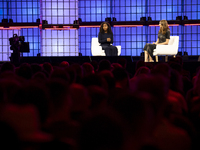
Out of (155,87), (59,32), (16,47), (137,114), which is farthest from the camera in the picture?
(59,32)

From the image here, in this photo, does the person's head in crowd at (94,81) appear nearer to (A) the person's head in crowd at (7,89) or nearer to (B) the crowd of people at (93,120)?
(B) the crowd of people at (93,120)

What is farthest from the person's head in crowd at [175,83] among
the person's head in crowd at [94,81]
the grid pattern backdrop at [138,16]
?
the grid pattern backdrop at [138,16]

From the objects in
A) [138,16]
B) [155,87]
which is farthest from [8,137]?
[138,16]

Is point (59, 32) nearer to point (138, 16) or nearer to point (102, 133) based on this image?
point (138, 16)

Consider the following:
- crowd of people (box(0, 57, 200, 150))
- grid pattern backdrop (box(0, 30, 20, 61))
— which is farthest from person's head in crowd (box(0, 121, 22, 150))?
grid pattern backdrop (box(0, 30, 20, 61))

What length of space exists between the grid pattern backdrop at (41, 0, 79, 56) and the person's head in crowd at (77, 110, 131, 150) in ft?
46.4

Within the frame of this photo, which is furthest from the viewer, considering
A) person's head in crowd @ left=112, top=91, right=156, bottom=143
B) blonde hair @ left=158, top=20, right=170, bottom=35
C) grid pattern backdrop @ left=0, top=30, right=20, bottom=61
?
grid pattern backdrop @ left=0, top=30, right=20, bottom=61

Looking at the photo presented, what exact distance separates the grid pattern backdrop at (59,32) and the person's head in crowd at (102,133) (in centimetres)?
1415

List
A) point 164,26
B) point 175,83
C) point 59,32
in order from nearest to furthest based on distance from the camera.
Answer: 1. point 175,83
2. point 164,26
3. point 59,32

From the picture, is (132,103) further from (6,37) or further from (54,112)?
(6,37)

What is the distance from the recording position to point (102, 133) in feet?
2.74

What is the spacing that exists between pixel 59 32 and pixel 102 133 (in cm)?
1493

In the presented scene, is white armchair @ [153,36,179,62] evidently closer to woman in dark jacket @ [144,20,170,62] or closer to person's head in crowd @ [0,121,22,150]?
woman in dark jacket @ [144,20,170,62]

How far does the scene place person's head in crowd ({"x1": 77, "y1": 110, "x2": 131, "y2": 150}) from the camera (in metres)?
0.83
